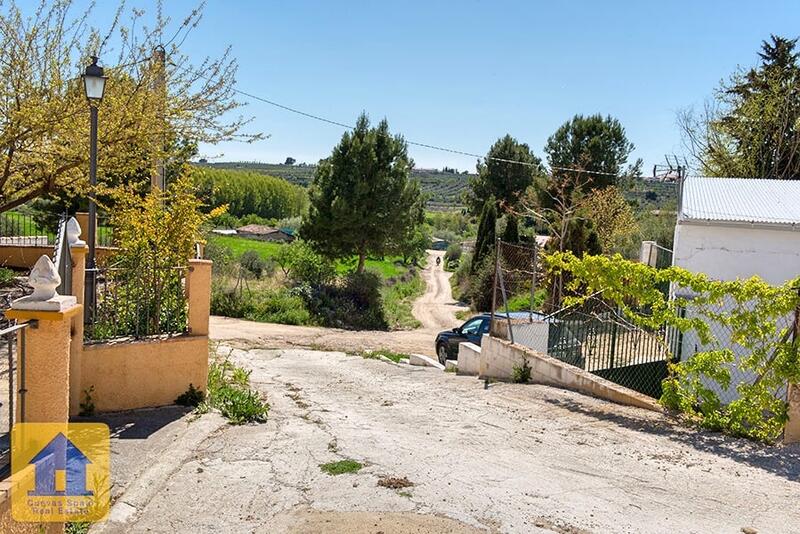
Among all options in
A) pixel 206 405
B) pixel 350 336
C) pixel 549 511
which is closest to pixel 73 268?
pixel 206 405

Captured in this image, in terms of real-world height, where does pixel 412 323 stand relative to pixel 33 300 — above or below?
below

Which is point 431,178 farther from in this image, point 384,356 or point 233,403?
point 233,403

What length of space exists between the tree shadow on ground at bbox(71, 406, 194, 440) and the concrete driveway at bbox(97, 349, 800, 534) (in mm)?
357

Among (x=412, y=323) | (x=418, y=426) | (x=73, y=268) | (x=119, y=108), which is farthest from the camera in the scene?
(x=412, y=323)

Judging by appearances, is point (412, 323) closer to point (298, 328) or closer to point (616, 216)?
point (298, 328)

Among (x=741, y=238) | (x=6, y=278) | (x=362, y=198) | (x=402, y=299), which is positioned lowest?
(x=402, y=299)

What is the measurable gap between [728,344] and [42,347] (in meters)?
8.70

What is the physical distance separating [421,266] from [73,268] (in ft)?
181

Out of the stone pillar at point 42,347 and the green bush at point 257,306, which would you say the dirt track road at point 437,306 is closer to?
Result: the green bush at point 257,306

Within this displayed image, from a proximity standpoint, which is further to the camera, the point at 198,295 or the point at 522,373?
the point at 522,373

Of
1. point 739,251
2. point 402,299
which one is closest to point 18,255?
point 739,251

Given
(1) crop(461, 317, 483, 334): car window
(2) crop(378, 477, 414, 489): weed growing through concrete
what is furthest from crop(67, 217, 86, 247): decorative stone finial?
(1) crop(461, 317, 483, 334): car window

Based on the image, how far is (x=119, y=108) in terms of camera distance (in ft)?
34.8

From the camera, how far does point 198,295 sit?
8602 mm
